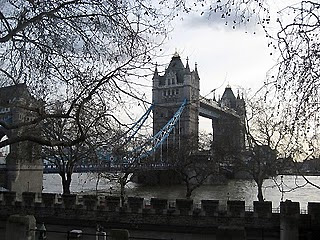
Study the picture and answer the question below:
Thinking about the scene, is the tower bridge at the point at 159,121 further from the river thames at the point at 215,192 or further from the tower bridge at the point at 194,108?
the river thames at the point at 215,192

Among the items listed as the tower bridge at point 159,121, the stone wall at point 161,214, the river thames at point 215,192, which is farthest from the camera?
the river thames at point 215,192

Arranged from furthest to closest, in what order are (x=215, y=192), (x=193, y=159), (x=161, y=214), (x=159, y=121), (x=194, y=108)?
(x=194, y=108) → (x=215, y=192) → (x=193, y=159) → (x=161, y=214) → (x=159, y=121)

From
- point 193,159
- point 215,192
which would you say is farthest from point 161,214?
point 215,192

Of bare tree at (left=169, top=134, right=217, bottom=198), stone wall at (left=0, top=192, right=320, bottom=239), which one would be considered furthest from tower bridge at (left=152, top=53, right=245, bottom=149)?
stone wall at (left=0, top=192, right=320, bottom=239)

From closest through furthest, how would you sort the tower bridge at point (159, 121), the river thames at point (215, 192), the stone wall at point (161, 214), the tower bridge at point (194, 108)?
the tower bridge at point (159, 121)
the stone wall at point (161, 214)
the river thames at point (215, 192)
the tower bridge at point (194, 108)

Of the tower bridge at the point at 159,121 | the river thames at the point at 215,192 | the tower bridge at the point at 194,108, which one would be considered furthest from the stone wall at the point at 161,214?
the river thames at the point at 215,192

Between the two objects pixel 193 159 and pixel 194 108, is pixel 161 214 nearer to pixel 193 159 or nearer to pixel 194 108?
pixel 193 159

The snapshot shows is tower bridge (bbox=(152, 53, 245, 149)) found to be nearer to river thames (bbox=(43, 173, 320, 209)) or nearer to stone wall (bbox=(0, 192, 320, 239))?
river thames (bbox=(43, 173, 320, 209))

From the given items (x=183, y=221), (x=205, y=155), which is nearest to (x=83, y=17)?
(x=183, y=221)

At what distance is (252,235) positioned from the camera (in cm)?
1592

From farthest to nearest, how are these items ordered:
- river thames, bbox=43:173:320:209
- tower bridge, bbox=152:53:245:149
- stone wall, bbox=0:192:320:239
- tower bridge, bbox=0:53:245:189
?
tower bridge, bbox=152:53:245:149, river thames, bbox=43:173:320:209, stone wall, bbox=0:192:320:239, tower bridge, bbox=0:53:245:189

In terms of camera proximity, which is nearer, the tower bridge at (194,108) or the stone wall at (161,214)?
the stone wall at (161,214)

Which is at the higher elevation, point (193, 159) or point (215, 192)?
point (193, 159)

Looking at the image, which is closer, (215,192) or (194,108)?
(215,192)
